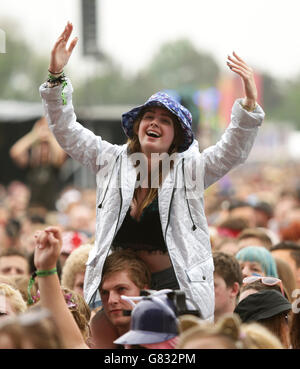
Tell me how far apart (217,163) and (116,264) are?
710 mm

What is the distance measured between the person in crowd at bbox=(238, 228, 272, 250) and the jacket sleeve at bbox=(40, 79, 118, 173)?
239 cm

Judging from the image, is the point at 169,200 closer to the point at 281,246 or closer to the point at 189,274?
the point at 189,274

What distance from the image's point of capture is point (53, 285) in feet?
11.6

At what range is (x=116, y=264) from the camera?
4.50 meters

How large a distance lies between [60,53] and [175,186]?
0.86 metres

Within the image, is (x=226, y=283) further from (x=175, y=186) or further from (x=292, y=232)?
(x=292, y=232)

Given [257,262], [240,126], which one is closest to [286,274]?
[257,262]

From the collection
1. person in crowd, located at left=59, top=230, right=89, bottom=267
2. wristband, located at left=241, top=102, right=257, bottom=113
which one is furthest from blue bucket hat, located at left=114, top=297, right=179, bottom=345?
person in crowd, located at left=59, top=230, right=89, bottom=267

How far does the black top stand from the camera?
14.6ft

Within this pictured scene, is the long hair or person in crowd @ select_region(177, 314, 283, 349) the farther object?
the long hair

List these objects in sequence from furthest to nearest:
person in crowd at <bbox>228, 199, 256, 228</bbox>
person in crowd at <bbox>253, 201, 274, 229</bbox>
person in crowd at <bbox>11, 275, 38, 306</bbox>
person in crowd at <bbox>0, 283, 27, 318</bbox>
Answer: person in crowd at <bbox>253, 201, 274, 229</bbox>
person in crowd at <bbox>228, 199, 256, 228</bbox>
person in crowd at <bbox>11, 275, 38, 306</bbox>
person in crowd at <bbox>0, 283, 27, 318</bbox>

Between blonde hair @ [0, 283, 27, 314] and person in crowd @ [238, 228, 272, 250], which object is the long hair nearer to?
blonde hair @ [0, 283, 27, 314]

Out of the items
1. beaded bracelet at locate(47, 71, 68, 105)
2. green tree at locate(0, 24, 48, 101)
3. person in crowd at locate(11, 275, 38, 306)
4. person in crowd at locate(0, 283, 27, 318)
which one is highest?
green tree at locate(0, 24, 48, 101)
